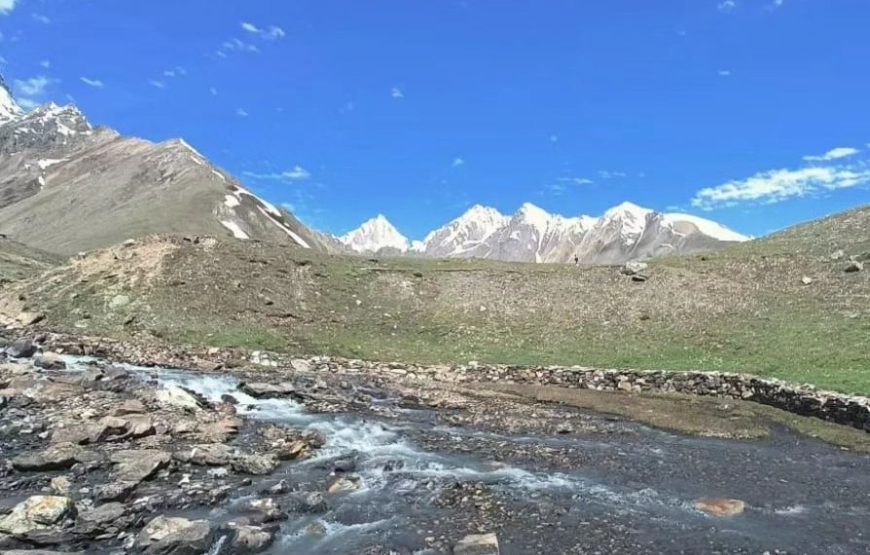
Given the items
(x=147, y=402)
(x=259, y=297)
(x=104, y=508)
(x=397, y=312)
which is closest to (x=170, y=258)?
(x=259, y=297)

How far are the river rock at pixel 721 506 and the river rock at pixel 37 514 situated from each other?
17.3 metres

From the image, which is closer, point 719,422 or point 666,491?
point 666,491

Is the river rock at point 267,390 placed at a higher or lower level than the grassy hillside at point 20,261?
lower

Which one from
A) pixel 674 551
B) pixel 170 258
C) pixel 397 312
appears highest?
pixel 170 258

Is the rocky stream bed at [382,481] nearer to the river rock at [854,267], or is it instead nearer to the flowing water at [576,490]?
the flowing water at [576,490]

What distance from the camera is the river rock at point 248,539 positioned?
15.2m

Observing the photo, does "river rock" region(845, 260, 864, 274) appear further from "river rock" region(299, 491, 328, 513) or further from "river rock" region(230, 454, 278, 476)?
"river rock" region(299, 491, 328, 513)

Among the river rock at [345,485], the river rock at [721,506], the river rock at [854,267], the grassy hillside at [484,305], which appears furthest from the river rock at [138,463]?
the river rock at [854,267]

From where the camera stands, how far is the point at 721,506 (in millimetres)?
19234

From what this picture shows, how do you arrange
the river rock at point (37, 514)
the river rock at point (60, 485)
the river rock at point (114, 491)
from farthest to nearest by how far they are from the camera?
the river rock at point (60, 485) < the river rock at point (114, 491) < the river rock at point (37, 514)

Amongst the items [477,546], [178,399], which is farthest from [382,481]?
[178,399]

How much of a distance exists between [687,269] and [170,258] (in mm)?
47369

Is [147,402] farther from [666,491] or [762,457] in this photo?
[762,457]

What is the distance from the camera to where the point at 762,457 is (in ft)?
82.2
